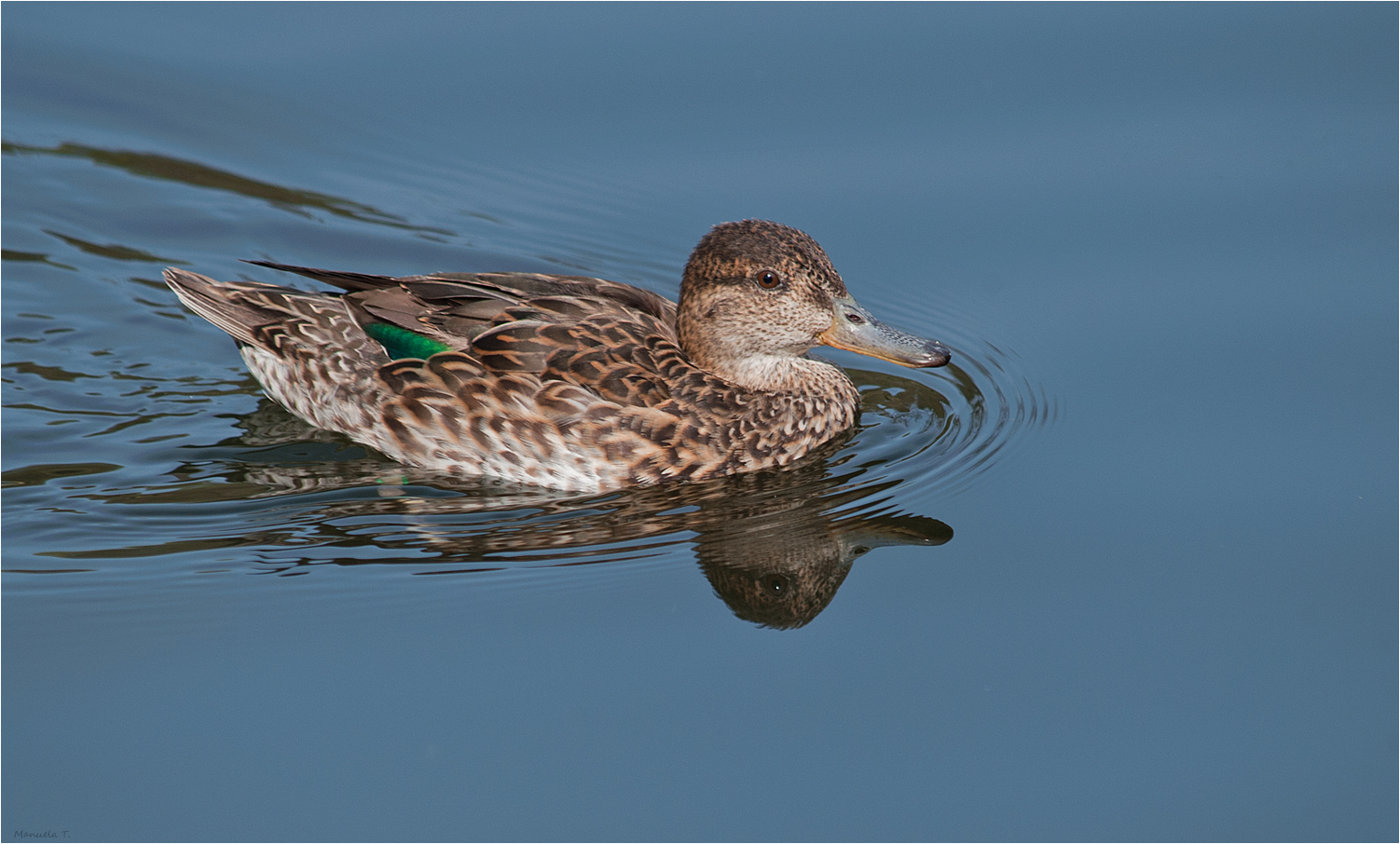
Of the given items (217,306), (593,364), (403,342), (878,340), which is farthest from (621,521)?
(217,306)

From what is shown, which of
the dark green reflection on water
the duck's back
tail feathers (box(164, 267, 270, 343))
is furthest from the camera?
the dark green reflection on water

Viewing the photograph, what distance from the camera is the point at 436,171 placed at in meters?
10.4

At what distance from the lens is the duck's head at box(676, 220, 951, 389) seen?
7660 millimetres

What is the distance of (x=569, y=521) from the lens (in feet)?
23.9

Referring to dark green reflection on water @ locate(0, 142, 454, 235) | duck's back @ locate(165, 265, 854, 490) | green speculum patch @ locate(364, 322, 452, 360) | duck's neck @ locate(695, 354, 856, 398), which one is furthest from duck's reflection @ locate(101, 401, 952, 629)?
dark green reflection on water @ locate(0, 142, 454, 235)

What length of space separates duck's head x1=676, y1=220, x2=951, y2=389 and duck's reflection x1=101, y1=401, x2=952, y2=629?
2.06ft

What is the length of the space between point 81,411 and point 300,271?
1.46 m

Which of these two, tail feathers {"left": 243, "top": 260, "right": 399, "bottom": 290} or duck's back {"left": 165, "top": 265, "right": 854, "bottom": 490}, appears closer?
duck's back {"left": 165, "top": 265, "right": 854, "bottom": 490}

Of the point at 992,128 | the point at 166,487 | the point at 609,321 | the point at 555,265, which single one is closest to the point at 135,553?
the point at 166,487

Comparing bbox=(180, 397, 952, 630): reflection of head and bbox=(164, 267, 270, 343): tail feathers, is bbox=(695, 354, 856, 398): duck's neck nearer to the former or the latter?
bbox=(180, 397, 952, 630): reflection of head

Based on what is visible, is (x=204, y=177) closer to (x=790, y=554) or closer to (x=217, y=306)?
(x=217, y=306)

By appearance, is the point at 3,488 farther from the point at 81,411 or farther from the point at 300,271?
the point at 300,271

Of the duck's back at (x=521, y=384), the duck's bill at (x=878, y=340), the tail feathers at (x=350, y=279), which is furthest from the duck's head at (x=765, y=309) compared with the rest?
the tail feathers at (x=350, y=279)

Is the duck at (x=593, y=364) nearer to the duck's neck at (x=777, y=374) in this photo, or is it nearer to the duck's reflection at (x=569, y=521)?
the duck's neck at (x=777, y=374)
